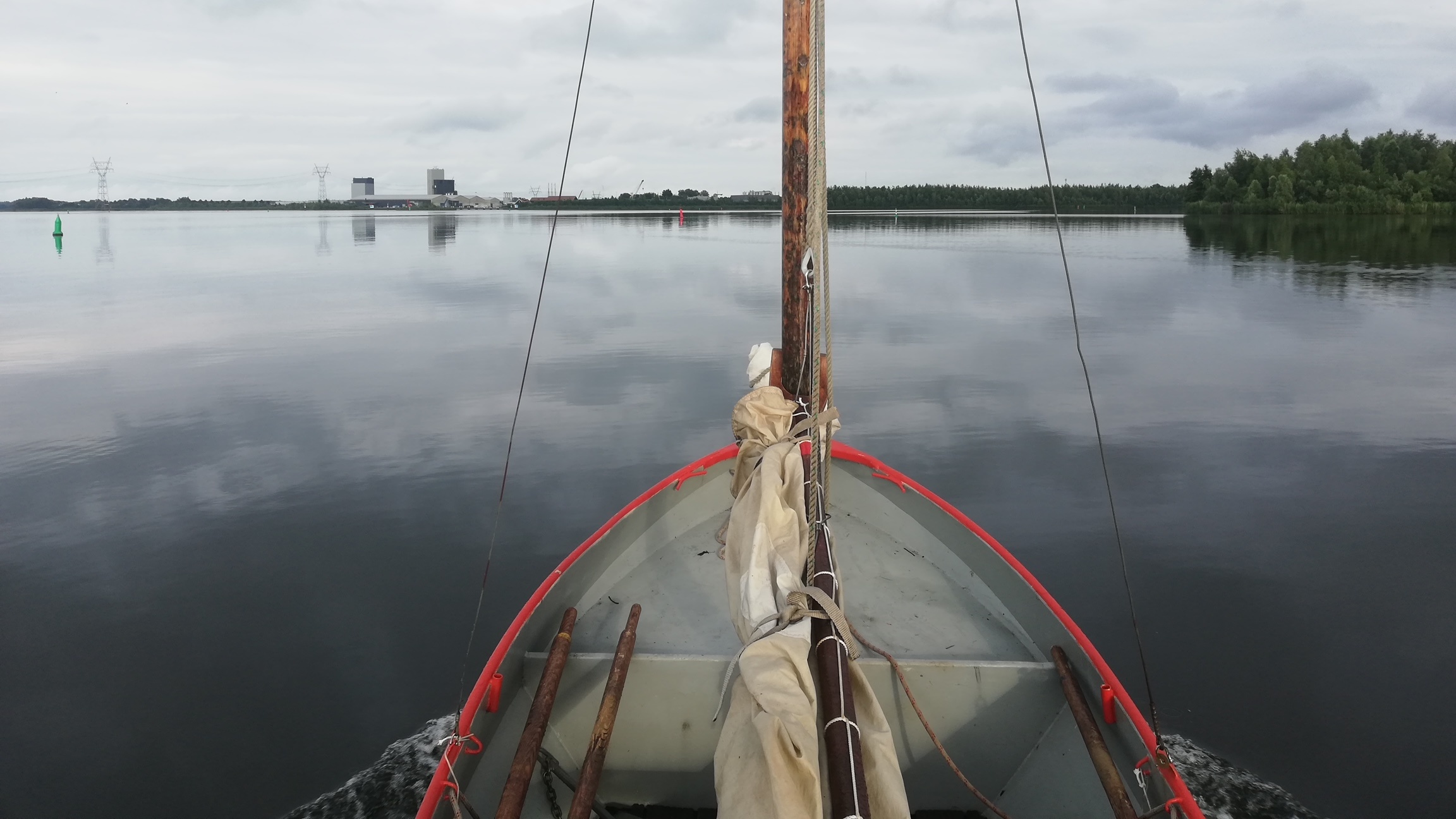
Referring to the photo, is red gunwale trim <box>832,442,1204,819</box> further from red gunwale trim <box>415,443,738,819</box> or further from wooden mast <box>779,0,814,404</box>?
red gunwale trim <box>415,443,738,819</box>

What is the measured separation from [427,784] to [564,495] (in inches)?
182

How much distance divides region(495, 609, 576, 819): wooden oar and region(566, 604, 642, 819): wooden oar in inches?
7.6

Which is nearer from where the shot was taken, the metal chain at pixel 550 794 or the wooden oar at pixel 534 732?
the wooden oar at pixel 534 732

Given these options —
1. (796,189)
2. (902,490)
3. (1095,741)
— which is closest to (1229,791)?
(1095,741)

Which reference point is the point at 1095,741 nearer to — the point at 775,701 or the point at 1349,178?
the point at 775,701

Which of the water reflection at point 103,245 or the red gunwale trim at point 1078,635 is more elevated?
the water reflection at point 103,245

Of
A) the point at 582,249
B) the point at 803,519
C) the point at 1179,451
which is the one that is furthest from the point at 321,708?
the point at 582,249

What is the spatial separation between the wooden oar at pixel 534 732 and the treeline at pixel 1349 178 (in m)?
81.2

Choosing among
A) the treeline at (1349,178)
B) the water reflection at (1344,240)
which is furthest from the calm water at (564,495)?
the treeline at (1349,178)

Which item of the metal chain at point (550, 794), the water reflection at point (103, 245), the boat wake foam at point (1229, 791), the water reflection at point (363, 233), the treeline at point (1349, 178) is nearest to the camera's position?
the metal chain at point (550, 794)

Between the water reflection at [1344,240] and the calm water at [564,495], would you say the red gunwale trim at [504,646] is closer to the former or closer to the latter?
the calm water at [564,495]

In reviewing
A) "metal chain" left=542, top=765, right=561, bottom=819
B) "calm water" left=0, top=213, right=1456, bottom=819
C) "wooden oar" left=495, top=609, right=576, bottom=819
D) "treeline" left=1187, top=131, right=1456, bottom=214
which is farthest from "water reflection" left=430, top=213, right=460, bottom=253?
"treeline" left=1187, top=131, right=1456, bottom=214

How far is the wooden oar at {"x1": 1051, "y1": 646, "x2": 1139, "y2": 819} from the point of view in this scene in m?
3.08

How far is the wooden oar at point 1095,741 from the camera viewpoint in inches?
121
